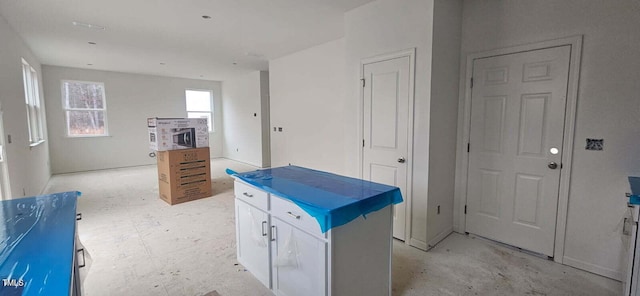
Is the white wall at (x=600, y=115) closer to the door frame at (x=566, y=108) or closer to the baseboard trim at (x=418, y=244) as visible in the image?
the door frame at (x=566, y=108)

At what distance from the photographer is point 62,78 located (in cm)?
647

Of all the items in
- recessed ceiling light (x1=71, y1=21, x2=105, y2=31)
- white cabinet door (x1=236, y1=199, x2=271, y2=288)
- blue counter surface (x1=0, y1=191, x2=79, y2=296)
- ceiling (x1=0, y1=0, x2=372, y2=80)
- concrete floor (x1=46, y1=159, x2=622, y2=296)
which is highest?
ceiling (x1=0, y1=0, x2=372, y2=80)

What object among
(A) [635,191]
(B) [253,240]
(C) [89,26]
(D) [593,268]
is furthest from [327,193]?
(C) [89,26]

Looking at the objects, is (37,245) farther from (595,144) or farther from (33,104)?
(33,104)

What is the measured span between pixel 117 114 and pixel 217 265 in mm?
6619

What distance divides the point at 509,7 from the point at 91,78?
8.38 metres

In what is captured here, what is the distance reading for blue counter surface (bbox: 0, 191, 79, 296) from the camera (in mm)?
883

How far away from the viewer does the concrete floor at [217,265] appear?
2158 mm

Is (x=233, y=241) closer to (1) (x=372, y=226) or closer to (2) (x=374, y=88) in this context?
(1) (x=372, y=226)

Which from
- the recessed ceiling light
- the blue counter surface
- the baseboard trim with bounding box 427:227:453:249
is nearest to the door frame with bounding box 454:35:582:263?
the baseboard trim with bounding box 427:227:453:249

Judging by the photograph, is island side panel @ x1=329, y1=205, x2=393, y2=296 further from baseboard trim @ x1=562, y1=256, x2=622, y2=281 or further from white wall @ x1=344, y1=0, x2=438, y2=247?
baseboard trim @ x1=562, y1=256, x2=622, y2=281

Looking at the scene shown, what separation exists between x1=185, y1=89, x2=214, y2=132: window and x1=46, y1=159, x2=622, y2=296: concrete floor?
5064 mm

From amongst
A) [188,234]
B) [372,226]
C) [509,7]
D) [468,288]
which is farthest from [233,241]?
[509,7]

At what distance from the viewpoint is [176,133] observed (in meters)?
4.30
